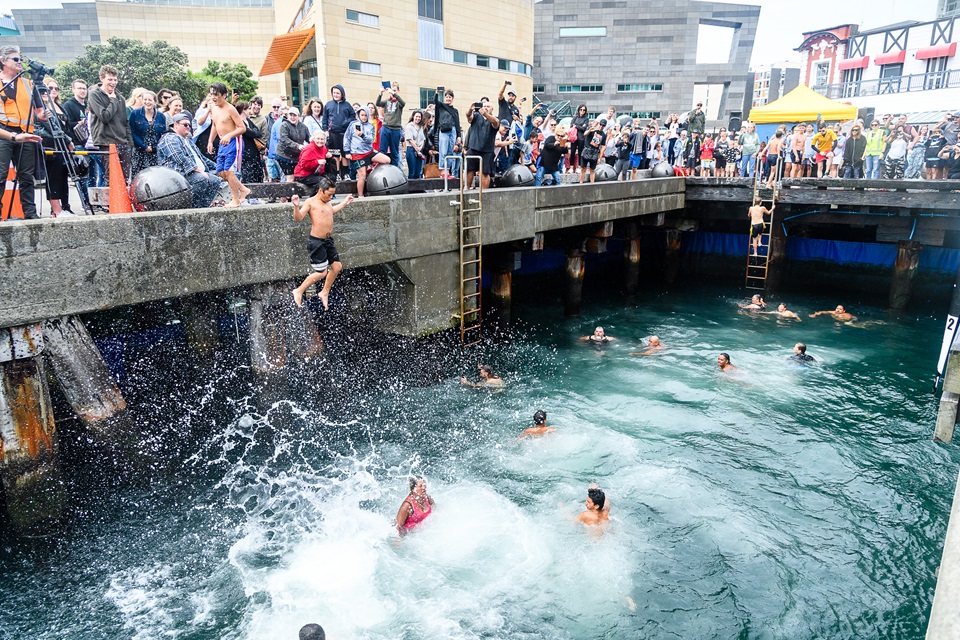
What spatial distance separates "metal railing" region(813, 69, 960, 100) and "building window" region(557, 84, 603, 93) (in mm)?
27271

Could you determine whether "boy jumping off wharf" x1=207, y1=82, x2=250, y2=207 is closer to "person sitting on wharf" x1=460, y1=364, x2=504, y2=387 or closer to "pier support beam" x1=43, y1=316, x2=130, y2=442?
"pier support beam" x1=43, y1=316, x2=130, y2=442

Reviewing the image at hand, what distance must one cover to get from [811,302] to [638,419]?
11.3 metres

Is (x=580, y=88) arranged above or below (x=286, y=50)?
above

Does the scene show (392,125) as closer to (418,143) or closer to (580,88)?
(418,143)

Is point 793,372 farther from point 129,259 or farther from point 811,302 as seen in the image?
point 129,259

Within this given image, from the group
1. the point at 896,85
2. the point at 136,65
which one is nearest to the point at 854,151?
the point at 896,85

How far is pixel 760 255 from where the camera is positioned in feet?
66.4

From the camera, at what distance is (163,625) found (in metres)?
6.31

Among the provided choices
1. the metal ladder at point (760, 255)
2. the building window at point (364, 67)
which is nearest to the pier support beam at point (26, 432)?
the metal ladder at point (760, 255)

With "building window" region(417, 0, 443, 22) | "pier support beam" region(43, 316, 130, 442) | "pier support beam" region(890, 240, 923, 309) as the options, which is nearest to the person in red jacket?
"pier support beam" region(43, 316, 130, 442)

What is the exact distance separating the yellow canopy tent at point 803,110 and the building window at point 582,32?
47288 mm

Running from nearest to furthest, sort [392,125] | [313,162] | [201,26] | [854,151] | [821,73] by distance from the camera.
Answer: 1. [313,162]
2. [392,125]
3. [854,151]
4. [201,26]
5. [821,73]

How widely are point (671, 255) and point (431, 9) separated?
1001 inches

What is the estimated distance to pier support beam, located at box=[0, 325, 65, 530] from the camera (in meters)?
6.42
